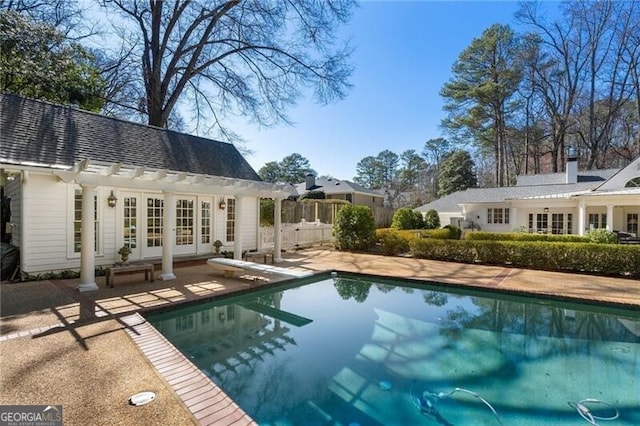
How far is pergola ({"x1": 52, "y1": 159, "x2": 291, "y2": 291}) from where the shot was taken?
6387 millimetres

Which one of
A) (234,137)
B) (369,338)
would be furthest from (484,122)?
(369,338)

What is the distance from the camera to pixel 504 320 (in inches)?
244

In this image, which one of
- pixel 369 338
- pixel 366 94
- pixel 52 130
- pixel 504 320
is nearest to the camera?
pixel 369 338

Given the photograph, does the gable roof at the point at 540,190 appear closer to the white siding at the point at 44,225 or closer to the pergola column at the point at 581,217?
the pergola column at the point at 581,217

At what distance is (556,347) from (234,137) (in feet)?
55.3

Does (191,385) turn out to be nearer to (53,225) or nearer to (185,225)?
(53,225)

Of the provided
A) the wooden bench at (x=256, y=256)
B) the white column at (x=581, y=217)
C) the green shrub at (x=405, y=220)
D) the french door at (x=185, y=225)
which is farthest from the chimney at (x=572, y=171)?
the french door at (x=185, y=225)

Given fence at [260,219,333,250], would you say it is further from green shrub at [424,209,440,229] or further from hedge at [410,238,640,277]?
green shrub at [424,209,440,229]

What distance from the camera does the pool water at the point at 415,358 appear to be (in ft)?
10.9

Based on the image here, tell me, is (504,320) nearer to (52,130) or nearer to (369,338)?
(369,338)

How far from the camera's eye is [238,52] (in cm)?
1614

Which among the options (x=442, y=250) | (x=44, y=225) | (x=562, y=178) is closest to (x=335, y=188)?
(x=562, y=178)

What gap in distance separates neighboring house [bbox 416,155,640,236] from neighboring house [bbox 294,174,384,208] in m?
8.82

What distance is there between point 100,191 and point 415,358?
9012 mm
